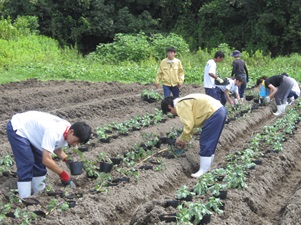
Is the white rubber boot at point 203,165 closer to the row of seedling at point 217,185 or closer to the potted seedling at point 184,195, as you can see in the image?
the row of seedling at point 217,185

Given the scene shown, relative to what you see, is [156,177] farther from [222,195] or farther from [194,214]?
[194,214]

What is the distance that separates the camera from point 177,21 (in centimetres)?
3484

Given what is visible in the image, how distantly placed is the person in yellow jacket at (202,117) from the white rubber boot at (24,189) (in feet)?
7.83

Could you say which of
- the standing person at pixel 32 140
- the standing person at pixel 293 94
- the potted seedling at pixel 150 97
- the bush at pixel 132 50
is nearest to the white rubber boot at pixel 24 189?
the standing person at pixel 32 140

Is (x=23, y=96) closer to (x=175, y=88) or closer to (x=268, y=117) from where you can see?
(x=175, y=88)

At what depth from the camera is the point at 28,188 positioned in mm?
6523

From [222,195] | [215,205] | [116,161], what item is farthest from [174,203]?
[116,161]

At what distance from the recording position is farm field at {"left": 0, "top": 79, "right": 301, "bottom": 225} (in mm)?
5992

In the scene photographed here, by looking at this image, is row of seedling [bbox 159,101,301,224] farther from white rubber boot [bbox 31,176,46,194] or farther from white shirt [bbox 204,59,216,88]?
white shirt [bbox 204,59,216,88]

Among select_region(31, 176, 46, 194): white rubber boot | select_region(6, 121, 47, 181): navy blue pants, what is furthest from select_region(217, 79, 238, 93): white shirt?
select_region(6, 121, 47, 181): navy blue pants

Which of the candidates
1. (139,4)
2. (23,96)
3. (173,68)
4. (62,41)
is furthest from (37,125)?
(139,4)

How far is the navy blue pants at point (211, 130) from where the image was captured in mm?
8164

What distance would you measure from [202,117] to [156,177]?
47.5 inches

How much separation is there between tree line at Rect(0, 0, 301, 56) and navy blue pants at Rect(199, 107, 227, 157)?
75.3ft
